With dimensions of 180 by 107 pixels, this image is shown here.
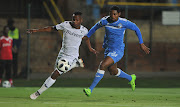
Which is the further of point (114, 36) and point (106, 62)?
point (114, 36)

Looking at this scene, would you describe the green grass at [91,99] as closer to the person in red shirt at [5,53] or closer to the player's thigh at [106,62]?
the player's thigh at [106,62]

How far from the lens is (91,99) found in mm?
11789

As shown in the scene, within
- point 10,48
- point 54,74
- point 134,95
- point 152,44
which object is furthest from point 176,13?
point 54,74

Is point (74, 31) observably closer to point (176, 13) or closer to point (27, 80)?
point (27, 80)

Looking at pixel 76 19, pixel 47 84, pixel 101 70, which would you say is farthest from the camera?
pixel 101 70

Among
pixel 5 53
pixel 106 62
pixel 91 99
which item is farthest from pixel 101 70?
pixel 5 53

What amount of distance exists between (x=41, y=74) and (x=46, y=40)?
2.13m

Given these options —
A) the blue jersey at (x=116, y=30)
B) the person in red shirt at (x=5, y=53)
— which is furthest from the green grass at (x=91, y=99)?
the person in red shirt at (x=5, y=53)

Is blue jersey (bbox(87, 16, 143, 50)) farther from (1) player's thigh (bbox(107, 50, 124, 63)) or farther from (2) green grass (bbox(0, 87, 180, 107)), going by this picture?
(2) green grass (bbox(0, 87, 180, 107))

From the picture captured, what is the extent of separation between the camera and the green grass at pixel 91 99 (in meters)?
10.6

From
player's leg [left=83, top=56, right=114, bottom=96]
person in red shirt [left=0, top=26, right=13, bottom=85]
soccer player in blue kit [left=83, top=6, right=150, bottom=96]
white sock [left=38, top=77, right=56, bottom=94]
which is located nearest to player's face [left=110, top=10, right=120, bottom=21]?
soccer player in blue kit [left=83, top=6, right=150, bottom=96]

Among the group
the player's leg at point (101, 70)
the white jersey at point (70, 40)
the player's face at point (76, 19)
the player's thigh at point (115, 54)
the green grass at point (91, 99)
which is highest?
the player's face at point (76, 19)

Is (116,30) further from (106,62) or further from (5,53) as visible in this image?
(5,53)

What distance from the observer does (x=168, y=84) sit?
17.2 metres
